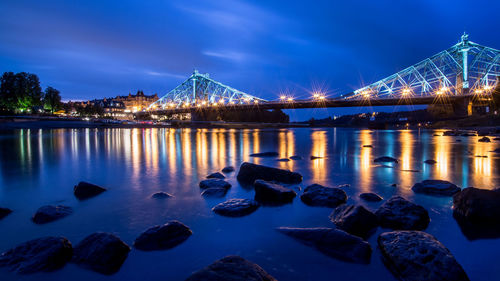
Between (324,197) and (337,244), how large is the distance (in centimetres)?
168

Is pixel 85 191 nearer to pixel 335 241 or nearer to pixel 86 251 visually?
A: pixel 86 251

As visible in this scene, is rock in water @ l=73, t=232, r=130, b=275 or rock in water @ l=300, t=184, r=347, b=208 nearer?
rock in water @ l=73, t=232, r=130, b=275

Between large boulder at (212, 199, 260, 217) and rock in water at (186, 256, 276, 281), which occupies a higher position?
rock in water at (186, 256, 276, 281)

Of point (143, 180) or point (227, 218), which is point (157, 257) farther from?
point (143, 180)

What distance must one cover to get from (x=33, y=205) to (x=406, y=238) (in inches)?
219

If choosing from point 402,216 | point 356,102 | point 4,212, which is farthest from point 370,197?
point 356,102

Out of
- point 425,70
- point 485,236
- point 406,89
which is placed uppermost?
point 425,70

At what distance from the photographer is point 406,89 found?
2530 inches

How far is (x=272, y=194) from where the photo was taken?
4668mm

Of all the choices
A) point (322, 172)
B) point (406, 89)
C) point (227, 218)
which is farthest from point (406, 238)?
point (406, 89)

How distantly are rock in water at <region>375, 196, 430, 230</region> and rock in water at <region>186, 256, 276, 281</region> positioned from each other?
6.68 feet

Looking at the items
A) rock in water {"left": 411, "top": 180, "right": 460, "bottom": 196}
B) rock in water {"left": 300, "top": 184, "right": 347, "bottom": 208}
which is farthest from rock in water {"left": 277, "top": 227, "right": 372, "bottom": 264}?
rock in water {"left": 411, "top": 180, "right": 460, "bottom": 196}

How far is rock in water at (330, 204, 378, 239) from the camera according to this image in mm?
3365

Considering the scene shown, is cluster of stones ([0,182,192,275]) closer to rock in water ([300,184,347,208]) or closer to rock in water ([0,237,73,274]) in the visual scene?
rock in water ([0,237,73,274])
